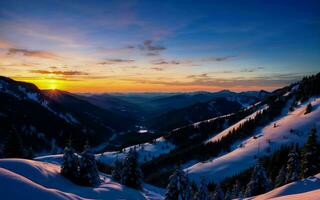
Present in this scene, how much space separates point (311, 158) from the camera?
44.9m

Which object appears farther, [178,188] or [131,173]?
[131,173]

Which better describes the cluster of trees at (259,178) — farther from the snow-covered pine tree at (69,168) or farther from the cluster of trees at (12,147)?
the cluster of trees at (12,147)

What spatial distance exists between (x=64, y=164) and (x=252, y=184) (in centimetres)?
3277

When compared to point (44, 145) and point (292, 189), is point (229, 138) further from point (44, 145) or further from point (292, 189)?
point (292, 189)

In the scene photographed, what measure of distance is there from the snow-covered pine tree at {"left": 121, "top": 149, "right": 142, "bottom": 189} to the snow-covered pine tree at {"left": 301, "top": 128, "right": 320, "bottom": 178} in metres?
28.8

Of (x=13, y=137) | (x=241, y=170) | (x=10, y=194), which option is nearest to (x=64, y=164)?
(x=13, y=137)

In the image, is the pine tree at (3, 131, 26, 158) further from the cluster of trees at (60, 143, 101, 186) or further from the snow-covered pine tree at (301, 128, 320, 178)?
the snow-covered pine tree at (301, 128, 320, 178)

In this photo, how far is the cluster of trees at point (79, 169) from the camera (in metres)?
41.5

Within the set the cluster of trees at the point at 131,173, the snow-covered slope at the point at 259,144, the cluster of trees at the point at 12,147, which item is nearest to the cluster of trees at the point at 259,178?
the cluster of trees at the point at 131,173

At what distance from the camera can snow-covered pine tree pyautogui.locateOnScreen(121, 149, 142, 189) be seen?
49250 mm

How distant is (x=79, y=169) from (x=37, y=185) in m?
23.9

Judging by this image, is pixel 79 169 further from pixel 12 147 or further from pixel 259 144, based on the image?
pixel 259 144

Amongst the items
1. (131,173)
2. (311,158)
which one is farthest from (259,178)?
(131,173)

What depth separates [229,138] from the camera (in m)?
200
